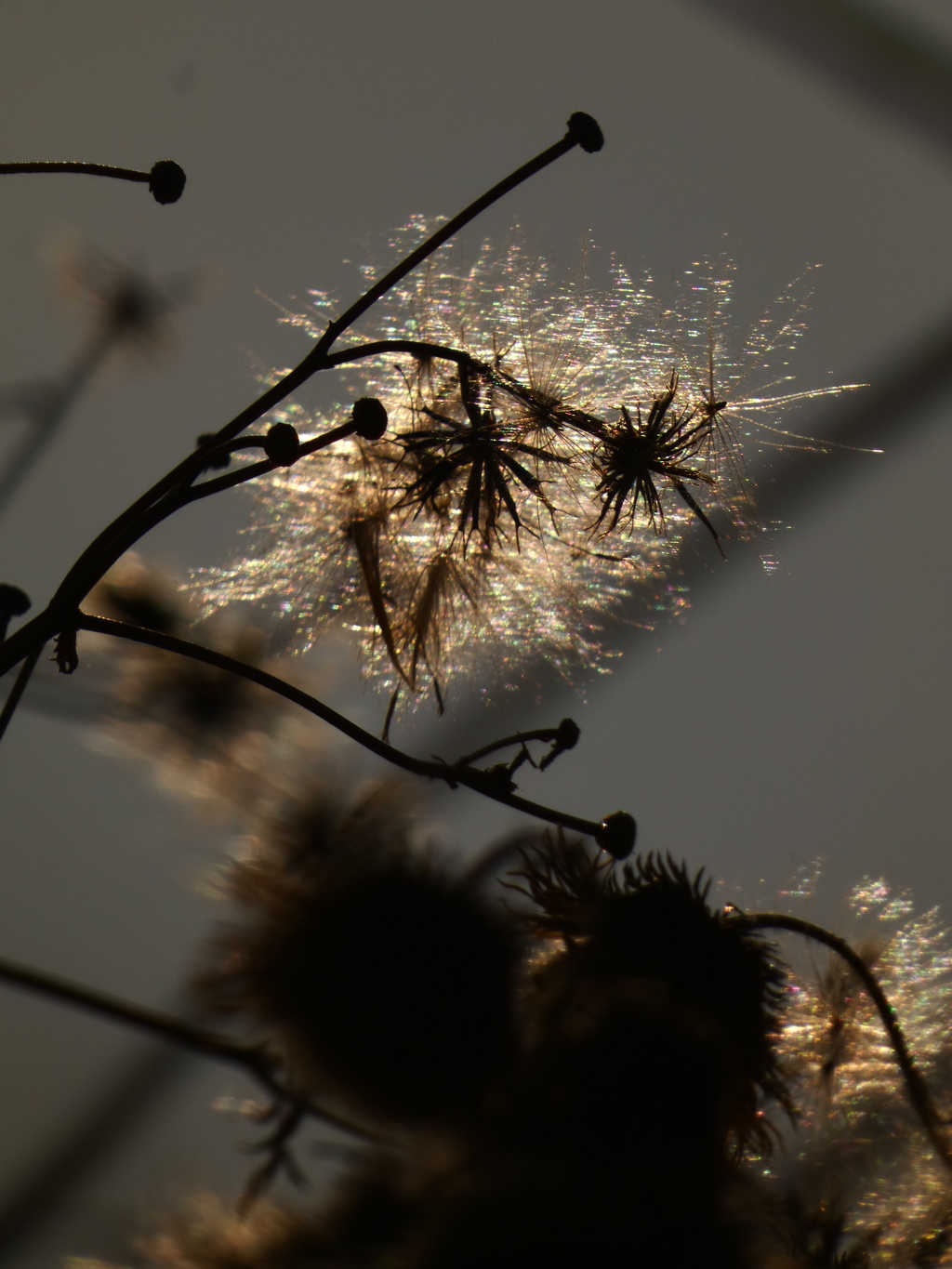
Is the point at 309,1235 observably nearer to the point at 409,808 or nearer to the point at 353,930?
the point at 353,930

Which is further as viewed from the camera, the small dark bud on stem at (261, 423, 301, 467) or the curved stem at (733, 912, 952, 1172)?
the curved stem at (733, 912, 952, 1172)

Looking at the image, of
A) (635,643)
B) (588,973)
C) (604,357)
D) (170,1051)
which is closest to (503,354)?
(604,357)

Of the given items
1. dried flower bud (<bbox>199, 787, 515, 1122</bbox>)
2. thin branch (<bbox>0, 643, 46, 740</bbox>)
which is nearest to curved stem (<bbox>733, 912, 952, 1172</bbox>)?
dried flower bud (<bbox>199, 787, 515, 1122</bbox>)

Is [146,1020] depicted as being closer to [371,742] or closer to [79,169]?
[371,742]

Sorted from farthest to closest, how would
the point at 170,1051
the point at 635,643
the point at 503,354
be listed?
the point at 170,1051 → the point at 635,643 → the point at 503,354

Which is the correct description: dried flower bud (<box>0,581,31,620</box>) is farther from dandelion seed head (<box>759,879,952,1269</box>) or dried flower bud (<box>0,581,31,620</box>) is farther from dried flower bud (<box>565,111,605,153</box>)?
dandelion seed head (<box>759,879,952,1269</box>)
